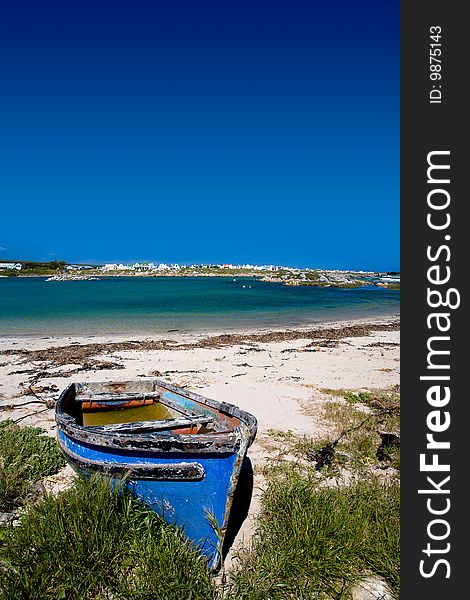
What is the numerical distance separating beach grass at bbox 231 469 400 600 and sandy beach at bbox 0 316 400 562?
631 mm

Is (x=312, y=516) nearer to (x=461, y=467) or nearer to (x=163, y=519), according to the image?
(x=163, y=519)

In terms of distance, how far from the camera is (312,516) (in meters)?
4.32

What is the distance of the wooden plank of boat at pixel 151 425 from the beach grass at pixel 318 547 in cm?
171

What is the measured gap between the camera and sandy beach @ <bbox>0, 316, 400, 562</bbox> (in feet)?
28.9

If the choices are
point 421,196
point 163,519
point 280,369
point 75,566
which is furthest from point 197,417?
point 280,369

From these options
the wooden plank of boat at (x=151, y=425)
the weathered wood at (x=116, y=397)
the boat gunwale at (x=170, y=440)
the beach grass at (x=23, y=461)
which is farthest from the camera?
the weathered wood at (x=116, y=397)

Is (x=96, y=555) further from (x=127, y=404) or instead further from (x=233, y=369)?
(x=233, y=369)

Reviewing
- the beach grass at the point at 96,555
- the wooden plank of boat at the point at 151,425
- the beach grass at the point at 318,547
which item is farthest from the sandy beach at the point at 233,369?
the wooden plank of boat at the point at 151,425

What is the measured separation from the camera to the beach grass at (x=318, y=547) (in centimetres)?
368

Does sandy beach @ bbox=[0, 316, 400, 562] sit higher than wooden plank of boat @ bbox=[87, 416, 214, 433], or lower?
lower

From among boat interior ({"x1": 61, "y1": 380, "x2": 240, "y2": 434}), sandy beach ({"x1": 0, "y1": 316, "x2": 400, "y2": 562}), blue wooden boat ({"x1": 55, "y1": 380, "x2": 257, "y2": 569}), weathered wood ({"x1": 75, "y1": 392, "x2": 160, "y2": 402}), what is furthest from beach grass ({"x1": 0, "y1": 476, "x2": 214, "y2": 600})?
weathered wood ({"x1": 75, "y1": 392, "x2": 160, "y2": 402})

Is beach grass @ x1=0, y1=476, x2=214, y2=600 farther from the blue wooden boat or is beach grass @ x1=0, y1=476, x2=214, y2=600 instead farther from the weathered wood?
the weathered wood

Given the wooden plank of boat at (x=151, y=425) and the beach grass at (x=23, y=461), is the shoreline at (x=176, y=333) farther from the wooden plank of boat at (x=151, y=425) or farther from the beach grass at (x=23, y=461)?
the wooden plank of boat at (x=151, y=425)

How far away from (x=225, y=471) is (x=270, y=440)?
12.5 ft
